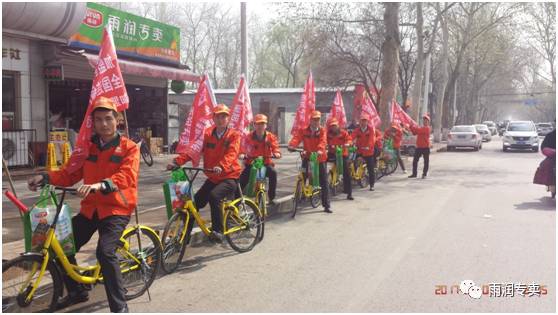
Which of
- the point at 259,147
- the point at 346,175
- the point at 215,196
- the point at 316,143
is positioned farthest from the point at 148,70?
the point at 215,196

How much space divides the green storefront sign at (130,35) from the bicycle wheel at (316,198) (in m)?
7.95

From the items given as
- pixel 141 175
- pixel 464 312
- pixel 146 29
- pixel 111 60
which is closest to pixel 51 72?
pixel 141 175

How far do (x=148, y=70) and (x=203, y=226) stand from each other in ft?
36.9

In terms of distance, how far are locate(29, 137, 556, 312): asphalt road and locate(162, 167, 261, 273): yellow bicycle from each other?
155 mm

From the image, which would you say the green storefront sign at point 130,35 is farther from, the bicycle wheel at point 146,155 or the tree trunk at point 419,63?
the tree trunk at point 419,63

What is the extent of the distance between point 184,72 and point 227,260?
42.9ft

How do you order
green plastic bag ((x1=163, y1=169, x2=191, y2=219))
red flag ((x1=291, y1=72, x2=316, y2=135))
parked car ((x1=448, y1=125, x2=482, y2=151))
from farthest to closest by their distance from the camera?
parked car ((x1=448, y1=125, x2=482, y2=151))
red flag ((x1=291, y1=72, x2=316, y2=135))
green plastic bag ((x1=163, y1=169, x2=191, y2=219))

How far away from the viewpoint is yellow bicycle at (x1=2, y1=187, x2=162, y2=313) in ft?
12.9

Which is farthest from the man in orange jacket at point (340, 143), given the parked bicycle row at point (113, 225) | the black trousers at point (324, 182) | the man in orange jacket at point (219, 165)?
the man in orange jacket at point (219, 165)

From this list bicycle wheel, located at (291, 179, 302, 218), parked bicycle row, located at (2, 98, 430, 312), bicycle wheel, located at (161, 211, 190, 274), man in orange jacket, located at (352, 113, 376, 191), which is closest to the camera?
parked bicycle row, located at (2, 98, 430, 312)

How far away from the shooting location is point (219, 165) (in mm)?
5902

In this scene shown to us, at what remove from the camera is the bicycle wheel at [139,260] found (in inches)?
181

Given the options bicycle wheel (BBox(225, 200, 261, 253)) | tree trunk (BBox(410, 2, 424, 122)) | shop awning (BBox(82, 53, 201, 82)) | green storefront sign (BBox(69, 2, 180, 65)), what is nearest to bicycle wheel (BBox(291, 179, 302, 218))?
bicycle wheel (BBox(225, 200, 261, 253))

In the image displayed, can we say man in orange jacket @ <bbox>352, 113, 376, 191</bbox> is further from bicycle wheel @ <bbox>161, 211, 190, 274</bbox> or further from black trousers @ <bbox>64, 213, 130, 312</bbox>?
black trousers @ <bbox>64, 213, 130, 312</bbox>
